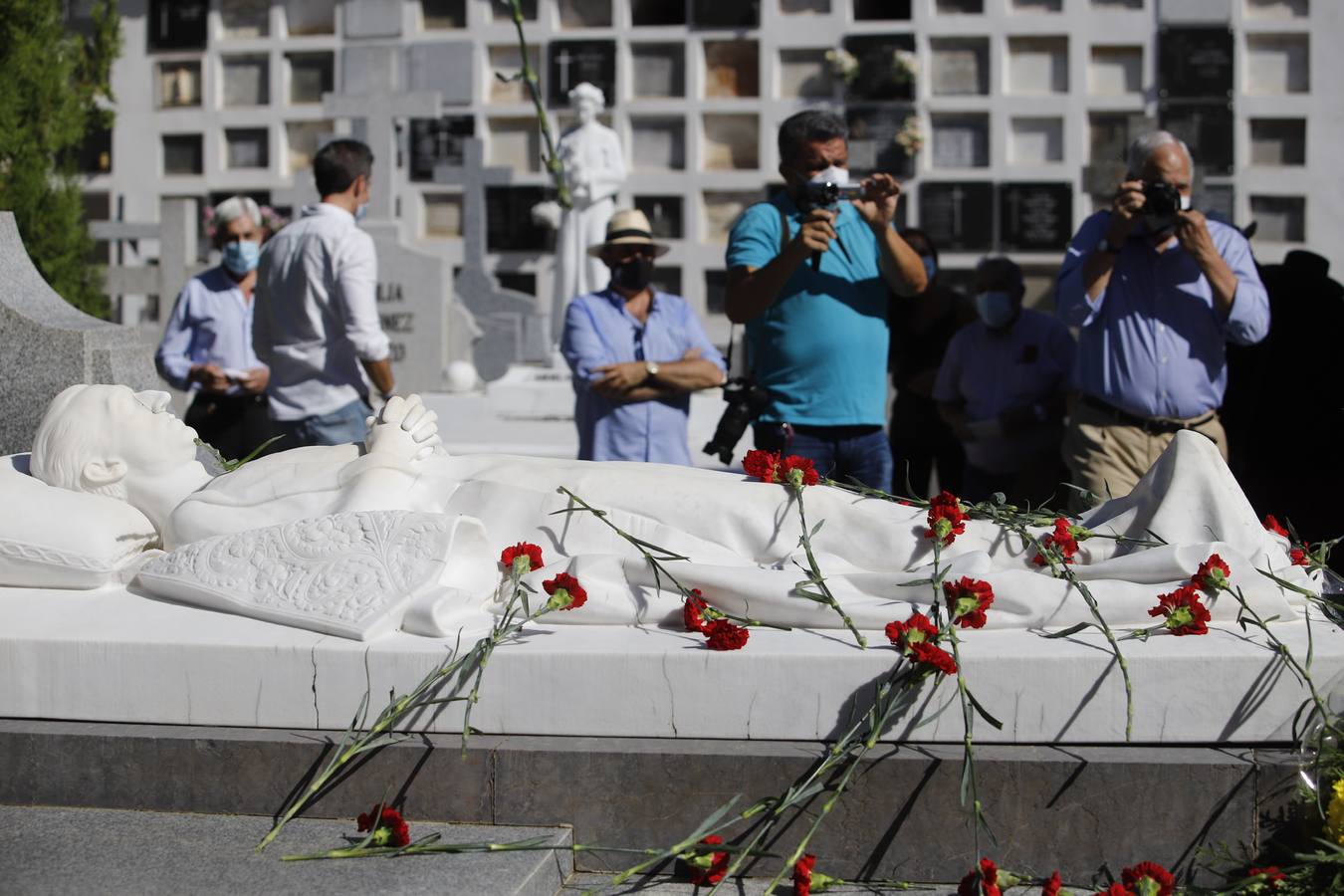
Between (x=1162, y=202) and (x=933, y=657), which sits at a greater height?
(x=1162, y=202)

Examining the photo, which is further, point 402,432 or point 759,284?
point 759,284

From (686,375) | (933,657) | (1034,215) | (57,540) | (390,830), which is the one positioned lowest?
(390,830)

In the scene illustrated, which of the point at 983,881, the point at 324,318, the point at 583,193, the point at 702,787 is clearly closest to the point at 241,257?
the point at 324,318

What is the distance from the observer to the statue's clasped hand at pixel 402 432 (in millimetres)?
2609

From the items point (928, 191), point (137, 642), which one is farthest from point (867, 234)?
point (928, 191)

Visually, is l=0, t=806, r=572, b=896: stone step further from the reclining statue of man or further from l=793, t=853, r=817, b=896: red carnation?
the reclining statue of man

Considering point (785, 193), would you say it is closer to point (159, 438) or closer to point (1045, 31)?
point (159, 438)

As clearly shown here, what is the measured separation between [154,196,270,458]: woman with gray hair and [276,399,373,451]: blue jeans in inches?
9.1

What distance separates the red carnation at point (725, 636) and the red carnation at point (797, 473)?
0.46 m

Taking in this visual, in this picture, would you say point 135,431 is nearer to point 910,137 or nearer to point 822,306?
point 822,306

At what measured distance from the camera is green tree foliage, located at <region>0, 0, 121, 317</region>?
4957mm

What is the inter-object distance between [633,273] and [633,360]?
0.84 ft

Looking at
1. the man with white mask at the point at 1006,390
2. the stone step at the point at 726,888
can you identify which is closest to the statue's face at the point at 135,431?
the stone step at the point at 726,888

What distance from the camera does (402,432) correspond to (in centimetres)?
263
